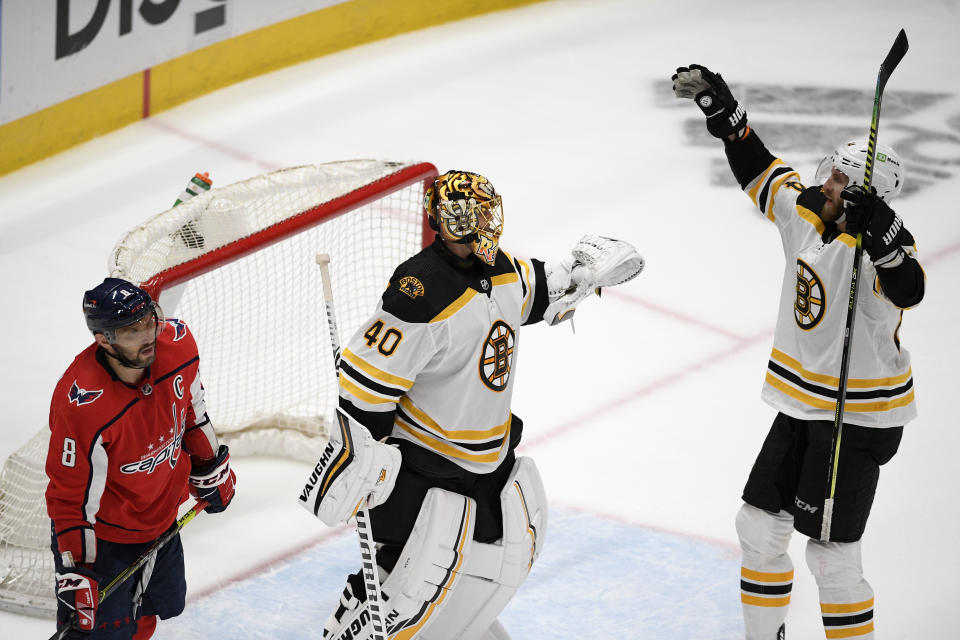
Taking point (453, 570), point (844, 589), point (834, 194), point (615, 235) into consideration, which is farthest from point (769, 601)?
point (615, 235)

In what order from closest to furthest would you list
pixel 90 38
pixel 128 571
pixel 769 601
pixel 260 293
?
pixel 128 571 < pixel 769 601 < pixel 260 293 < pixel 90 38

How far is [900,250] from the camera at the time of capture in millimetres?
2797

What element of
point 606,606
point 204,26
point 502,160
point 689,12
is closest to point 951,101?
point 689,12

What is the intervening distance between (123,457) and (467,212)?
87cm

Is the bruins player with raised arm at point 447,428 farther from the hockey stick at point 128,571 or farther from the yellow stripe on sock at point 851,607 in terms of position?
the yellow stripe on sock at point 851,607

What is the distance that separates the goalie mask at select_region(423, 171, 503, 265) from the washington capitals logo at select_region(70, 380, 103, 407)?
755 millimetres

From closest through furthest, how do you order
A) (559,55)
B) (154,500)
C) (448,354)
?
(448,354) < (154,500) < (559,55)

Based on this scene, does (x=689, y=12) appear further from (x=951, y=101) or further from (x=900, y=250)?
(x=900, y=250)

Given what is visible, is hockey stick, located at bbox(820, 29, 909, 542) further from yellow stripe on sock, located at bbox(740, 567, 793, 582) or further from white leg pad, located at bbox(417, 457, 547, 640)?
white leg pad, located at bbox(417, 457, 547, 640)

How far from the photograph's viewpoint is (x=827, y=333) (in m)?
3.00

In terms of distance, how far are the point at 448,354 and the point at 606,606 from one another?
124 cm

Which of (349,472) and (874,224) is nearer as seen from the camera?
(349,472)

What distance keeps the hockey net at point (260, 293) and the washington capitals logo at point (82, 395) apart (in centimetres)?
63

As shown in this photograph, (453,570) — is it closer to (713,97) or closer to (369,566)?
(369,566)
